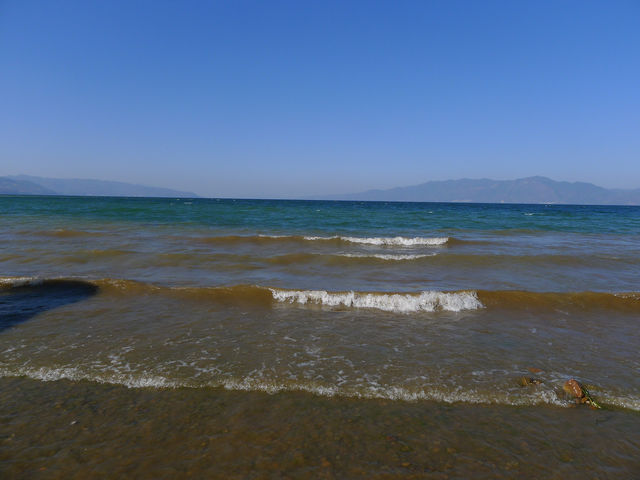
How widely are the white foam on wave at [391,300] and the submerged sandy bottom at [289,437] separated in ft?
13.3

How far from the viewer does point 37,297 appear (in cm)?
822

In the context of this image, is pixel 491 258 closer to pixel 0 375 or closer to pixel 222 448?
pixel 222 448

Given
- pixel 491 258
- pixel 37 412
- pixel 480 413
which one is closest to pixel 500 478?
pixel 480 413

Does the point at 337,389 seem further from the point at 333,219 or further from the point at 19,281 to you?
the point at 333,219

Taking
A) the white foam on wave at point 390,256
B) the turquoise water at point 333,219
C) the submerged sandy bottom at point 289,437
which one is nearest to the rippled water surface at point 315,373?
the submerged sandy bottom at point 289,437

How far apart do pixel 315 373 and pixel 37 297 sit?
7783 mm

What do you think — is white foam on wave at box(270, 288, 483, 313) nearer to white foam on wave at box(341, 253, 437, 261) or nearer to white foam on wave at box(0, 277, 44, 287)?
white foam on wave at box(341, 253, 437, 261)

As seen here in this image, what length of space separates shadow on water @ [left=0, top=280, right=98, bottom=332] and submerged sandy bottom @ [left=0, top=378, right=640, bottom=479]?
11.5 feet

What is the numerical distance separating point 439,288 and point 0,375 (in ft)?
31.2

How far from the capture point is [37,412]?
3.84 metres

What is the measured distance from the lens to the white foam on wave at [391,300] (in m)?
8.23

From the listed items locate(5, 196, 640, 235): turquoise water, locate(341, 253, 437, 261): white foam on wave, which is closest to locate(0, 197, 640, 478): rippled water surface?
locate(341, 253, 437, 261): white foam on wave

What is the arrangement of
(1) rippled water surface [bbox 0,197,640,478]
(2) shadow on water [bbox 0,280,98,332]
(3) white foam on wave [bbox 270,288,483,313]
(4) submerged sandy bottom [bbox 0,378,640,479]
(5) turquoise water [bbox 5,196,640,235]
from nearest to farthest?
(4) submerged sandy bottom [bbox 0,378,640,479]
(1) rippled water surface [bbox 0,197,640,478]
(2) shadow on water [bbox 0,280,98,332]
(3) white foam on wave [bbox 270,288,483,313]
(5) turquoise water [bbox 5,196,640,235]

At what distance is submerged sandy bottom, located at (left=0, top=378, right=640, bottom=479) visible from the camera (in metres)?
3.07
